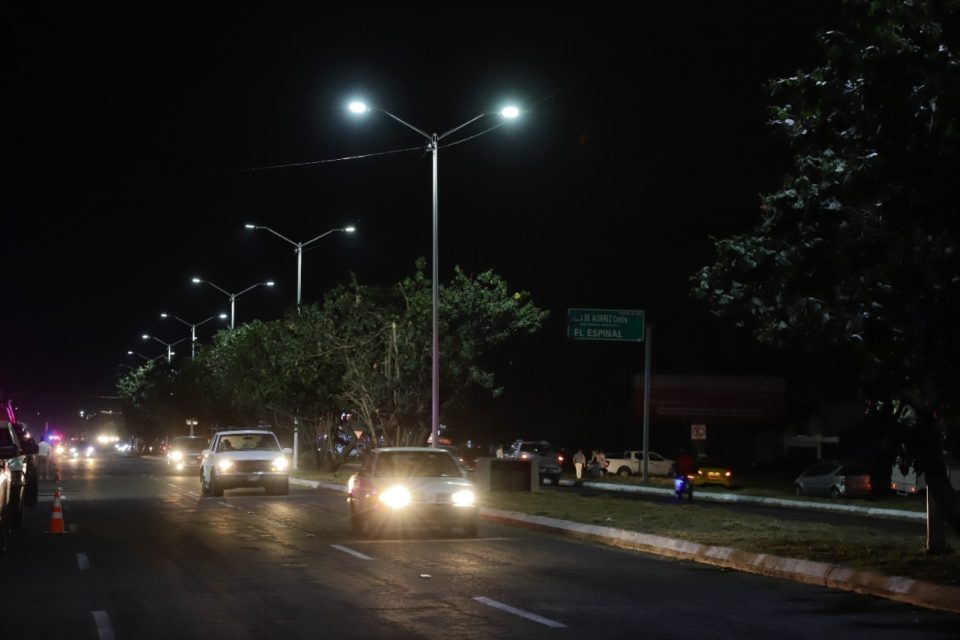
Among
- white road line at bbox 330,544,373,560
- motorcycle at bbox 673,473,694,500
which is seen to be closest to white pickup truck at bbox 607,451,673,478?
motorcycle at bbox 673,473,694,500

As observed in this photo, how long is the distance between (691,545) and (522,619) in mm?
6761

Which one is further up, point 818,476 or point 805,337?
point 805,337

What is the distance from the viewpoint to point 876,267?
13.9 meters

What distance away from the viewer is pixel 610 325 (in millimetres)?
48125

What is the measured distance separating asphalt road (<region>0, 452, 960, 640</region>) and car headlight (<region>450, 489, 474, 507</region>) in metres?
0.60

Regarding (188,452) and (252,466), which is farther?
(188,452)

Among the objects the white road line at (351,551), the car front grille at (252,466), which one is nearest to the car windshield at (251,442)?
the car front grille at (252,466)

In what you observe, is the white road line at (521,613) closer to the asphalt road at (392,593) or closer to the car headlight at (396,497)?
the asphalt road at (392,593)

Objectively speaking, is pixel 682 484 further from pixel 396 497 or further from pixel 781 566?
pixel 781 566

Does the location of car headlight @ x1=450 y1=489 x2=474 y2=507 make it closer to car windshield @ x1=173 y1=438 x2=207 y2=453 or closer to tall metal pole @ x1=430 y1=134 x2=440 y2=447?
tall metal pole @ x1=430 y1=134 x2=440 y2=447

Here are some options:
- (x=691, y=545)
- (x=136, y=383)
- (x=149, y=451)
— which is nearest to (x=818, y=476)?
(x=691, y=545)

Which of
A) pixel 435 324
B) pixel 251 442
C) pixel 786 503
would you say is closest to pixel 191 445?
pixel 251 442

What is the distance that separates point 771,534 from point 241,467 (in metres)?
19.4

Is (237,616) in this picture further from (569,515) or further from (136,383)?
(136,383)
